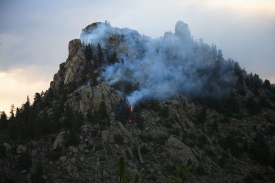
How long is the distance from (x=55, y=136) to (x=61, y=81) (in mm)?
35695

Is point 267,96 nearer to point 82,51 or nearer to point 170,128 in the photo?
point 170,128

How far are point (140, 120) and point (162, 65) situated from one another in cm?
4011

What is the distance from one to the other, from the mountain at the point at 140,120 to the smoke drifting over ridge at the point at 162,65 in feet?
1.41

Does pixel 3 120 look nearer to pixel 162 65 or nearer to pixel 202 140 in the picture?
pixel 202 140

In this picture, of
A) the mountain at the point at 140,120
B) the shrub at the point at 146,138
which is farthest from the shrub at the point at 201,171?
the shrub at the point at 146,138

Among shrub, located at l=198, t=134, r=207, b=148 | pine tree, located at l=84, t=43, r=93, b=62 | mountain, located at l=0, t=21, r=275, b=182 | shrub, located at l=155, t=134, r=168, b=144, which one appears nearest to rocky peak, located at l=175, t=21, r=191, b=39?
mountain, located at l=0, t=21, r=275, b=182

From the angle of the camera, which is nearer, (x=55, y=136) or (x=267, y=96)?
(x=55, y=136)

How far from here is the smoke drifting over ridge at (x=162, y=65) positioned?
300 ft

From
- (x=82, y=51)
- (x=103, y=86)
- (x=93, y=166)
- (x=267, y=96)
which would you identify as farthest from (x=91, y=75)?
(x=267, y=96)

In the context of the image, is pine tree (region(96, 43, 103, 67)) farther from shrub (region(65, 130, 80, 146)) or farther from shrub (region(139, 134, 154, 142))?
shrub (region(65, 130, 80, 146))

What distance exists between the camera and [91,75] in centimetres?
8600

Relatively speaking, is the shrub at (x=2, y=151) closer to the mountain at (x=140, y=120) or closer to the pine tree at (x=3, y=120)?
the mountain at (x=140, y=120)

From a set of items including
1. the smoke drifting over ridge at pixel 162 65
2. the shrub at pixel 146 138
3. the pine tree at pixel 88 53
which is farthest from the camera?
the pine tree at pixel 88 53

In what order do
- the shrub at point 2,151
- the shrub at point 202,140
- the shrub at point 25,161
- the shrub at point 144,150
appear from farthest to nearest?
1. the shrub at point 202,140
2. the shrub at point 144,150
3. the shrub at point 2,151
4. the shrub at point 25,161
